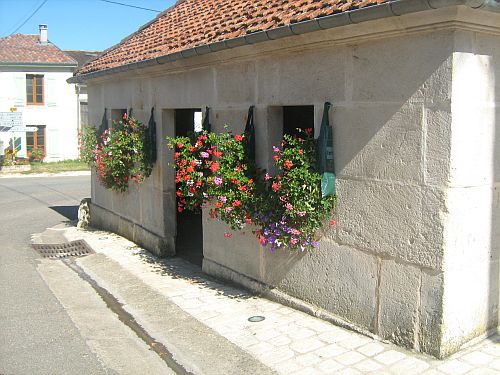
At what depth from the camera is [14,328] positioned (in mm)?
5879

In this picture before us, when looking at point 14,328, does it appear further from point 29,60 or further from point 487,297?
point 29,60

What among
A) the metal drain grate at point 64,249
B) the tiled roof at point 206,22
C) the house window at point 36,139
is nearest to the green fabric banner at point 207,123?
the tiled roof at point 206,22

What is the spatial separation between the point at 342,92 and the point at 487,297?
2180 mm

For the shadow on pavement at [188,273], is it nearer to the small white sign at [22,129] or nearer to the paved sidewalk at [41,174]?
the paved sidewalk at [41,174]

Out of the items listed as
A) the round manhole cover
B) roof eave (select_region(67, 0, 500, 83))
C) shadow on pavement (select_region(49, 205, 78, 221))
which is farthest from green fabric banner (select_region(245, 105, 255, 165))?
shadow on pavement (select_region(49, 205, 78, 221))

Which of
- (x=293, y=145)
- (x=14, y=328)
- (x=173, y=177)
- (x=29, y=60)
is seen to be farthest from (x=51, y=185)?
(x=293, y=145)

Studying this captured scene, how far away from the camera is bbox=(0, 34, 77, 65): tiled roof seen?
1161 inches

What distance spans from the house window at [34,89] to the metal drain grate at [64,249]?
21632 mm

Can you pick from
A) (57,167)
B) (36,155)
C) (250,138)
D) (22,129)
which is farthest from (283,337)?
(36,155)

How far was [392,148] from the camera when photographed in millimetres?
4727

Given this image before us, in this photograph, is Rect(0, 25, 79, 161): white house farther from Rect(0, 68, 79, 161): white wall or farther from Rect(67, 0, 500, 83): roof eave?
Rect(67, 0, 500, 83): roof eave

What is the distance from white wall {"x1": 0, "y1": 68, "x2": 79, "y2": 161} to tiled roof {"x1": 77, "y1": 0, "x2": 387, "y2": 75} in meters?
19.3

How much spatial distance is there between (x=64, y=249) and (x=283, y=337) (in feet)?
20.6

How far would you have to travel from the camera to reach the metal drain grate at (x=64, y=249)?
9906 millimetres
